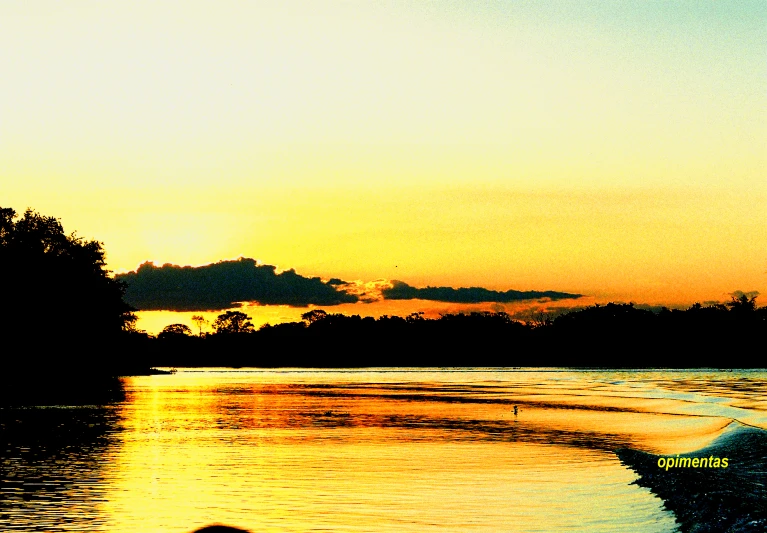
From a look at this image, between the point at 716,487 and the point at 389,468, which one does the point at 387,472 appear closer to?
the point at 389,468

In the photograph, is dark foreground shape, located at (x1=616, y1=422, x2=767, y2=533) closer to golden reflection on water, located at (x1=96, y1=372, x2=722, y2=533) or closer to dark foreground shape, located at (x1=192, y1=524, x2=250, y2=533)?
golden reflection on water, located at (x1=96, y1=372, x2=722, y2=533)

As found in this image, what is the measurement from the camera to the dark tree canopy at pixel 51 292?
121062mm

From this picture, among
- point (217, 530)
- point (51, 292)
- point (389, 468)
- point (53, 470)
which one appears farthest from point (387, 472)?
point (51, 292)

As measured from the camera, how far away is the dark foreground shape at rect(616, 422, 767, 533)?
2328 centimetres

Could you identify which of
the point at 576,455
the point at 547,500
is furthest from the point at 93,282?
the point at 547,500

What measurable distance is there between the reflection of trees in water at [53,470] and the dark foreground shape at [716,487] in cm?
1612

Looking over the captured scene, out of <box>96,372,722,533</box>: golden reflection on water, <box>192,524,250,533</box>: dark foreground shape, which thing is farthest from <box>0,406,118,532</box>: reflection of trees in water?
<box>192,524,250,533</box>: dark foreground shape

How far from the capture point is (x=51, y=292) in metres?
124

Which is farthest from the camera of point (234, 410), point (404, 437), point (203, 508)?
point (234, 410)

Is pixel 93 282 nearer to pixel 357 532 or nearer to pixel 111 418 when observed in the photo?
pixel 111 418

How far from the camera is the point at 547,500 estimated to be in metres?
28.4

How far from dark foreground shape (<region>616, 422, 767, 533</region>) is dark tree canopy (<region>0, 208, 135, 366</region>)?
99.8 metres

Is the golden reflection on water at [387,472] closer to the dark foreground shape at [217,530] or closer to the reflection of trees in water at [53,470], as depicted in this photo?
the reflection of trees in water at [53,470]

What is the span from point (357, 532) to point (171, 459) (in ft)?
60.4
